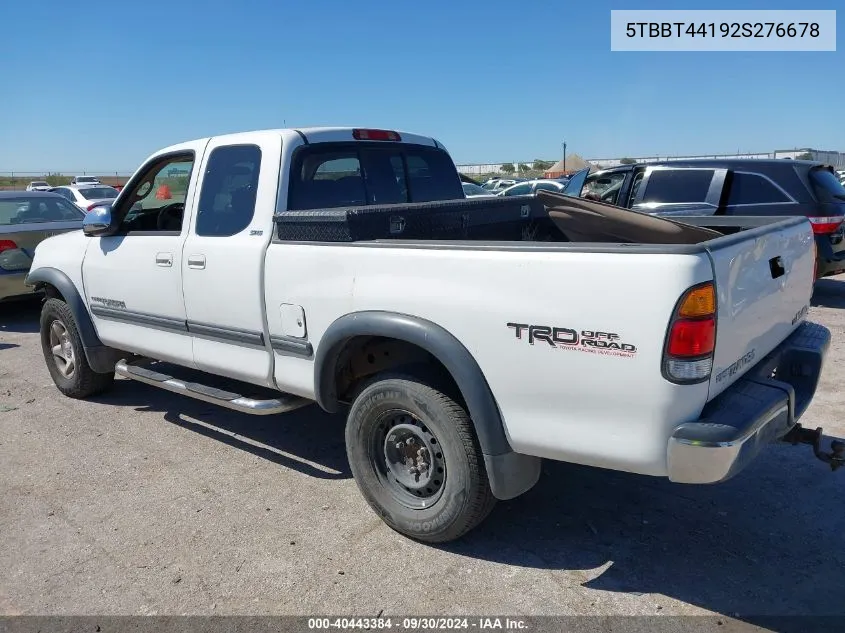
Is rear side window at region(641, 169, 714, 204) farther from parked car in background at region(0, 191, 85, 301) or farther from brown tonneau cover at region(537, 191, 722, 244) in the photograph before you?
parked car in background at region(0, 191, 85, 301)

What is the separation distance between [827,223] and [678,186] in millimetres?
1746

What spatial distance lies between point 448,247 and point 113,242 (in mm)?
2982

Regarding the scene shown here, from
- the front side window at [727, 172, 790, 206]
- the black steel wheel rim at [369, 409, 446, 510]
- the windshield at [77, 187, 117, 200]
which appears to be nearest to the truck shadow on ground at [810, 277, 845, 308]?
the front side window at [727, 172, 790, 206]

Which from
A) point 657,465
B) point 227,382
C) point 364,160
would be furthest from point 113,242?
point 657,465

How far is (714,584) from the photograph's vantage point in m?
3.06

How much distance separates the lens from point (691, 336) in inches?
98.7

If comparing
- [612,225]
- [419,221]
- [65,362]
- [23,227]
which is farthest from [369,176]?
[23,227]

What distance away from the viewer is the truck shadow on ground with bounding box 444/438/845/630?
3.02m

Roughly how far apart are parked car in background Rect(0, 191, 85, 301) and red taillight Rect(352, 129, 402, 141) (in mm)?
5877

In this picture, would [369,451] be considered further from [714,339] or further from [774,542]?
[774,542]

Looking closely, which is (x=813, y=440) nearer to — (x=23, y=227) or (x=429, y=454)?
(x=429, y=454)

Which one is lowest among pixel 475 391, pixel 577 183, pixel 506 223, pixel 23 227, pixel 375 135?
pixel 475 391

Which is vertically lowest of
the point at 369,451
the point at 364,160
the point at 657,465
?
the point at 369,451

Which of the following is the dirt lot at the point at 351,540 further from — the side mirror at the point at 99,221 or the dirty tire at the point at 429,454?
the side mirror at the point at 99,221
